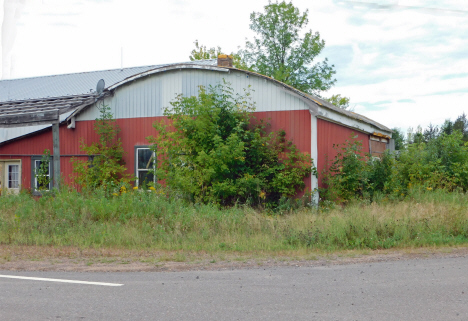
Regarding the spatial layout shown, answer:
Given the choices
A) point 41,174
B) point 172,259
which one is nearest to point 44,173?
point 41,174

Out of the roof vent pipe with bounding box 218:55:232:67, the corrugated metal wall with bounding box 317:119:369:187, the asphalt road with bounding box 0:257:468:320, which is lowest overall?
the asphalt road with bounding box 0:257:468:320

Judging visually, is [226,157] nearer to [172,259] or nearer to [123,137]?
[123,137]

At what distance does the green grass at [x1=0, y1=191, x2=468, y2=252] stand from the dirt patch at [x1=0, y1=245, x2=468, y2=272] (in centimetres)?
33

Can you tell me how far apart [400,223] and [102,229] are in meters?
6.62

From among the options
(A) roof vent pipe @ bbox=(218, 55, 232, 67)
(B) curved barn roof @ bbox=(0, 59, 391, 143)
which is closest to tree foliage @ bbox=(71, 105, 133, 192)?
(B) curved barn roof @ bbox=(0, 59, 391, 143)

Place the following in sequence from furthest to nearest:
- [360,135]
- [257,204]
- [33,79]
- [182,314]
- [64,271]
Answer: [33,79]
[360,135]
[257,204]
[64,271]
[182,314]

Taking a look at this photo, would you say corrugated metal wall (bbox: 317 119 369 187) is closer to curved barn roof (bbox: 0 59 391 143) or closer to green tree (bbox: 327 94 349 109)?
curved barn roof (bbox: 0 59 391 143)

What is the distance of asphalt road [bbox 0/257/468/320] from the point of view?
198 inches

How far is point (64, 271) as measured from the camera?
768cm

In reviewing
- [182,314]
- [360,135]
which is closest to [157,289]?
[182,314]

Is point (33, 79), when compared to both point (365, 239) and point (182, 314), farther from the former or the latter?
point (182, 314)

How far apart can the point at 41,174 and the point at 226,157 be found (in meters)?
8.81

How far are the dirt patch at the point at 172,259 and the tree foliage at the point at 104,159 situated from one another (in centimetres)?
759

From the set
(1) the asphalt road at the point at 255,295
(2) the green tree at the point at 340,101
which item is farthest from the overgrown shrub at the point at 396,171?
(2) the green tree at the point at 340,101
